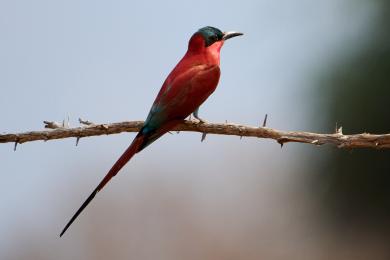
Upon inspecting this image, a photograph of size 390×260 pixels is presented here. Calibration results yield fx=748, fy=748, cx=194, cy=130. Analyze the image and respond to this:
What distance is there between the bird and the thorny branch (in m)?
0.10

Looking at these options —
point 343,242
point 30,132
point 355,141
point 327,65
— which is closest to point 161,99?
point 30,132

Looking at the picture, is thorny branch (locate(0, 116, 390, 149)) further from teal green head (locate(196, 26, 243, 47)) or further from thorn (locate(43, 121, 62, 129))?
teal green head (locate(196, 26, 243, 47))

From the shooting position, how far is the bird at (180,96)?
9.73ft

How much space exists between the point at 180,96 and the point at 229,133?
0.25 meters

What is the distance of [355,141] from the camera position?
3092 mm

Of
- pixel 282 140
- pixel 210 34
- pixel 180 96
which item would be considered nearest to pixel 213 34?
pixel 210 34

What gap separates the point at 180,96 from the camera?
308cm

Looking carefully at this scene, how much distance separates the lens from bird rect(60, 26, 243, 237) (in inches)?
117

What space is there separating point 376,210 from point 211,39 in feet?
28.8

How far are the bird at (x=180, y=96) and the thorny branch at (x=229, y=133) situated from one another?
0.10 meters

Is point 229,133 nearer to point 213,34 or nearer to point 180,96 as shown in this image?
point 180,96

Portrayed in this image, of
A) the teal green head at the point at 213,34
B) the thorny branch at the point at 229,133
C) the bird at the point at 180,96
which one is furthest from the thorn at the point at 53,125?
the teal green head at the point at 213,34

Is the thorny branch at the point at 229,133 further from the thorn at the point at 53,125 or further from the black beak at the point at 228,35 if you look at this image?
the black beak at the point at 228,35

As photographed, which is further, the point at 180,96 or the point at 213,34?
the point at 213,34
